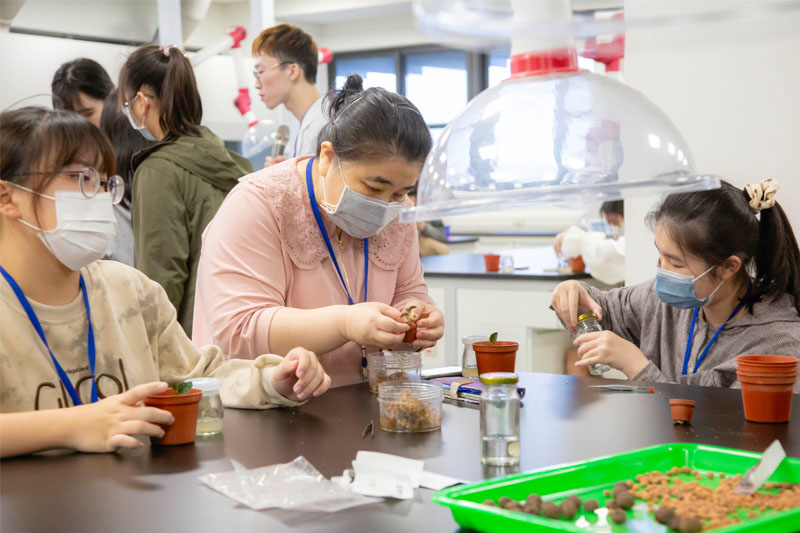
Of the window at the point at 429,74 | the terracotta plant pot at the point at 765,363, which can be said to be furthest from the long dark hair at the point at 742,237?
the window at the point at 429,74

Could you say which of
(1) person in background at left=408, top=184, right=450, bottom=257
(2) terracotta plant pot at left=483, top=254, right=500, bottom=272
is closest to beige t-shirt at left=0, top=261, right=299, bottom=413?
(2) terracotta plant pot at left=483, top=254, right=500, bottom=272

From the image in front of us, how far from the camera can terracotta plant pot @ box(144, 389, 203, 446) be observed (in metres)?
1.36

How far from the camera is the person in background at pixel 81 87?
130 inches

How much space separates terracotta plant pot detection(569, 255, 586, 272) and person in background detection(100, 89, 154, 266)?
94.4 inches

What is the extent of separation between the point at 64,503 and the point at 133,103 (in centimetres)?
196

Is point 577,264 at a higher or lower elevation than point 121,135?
lower

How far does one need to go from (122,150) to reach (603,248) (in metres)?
2.32

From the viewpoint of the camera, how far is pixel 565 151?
108 centimetres

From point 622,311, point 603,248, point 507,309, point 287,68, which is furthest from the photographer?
point 507,309

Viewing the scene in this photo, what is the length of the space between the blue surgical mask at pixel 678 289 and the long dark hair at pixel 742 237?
0.22 ft

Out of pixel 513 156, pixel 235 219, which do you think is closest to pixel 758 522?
pixel 513 156

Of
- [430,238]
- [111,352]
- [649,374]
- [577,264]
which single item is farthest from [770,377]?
[430,238]

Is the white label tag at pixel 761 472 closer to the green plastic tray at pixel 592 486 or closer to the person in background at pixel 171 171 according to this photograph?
the green plastic tray at pixel 592 486

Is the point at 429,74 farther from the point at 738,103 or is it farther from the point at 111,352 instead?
the point at 111,352
